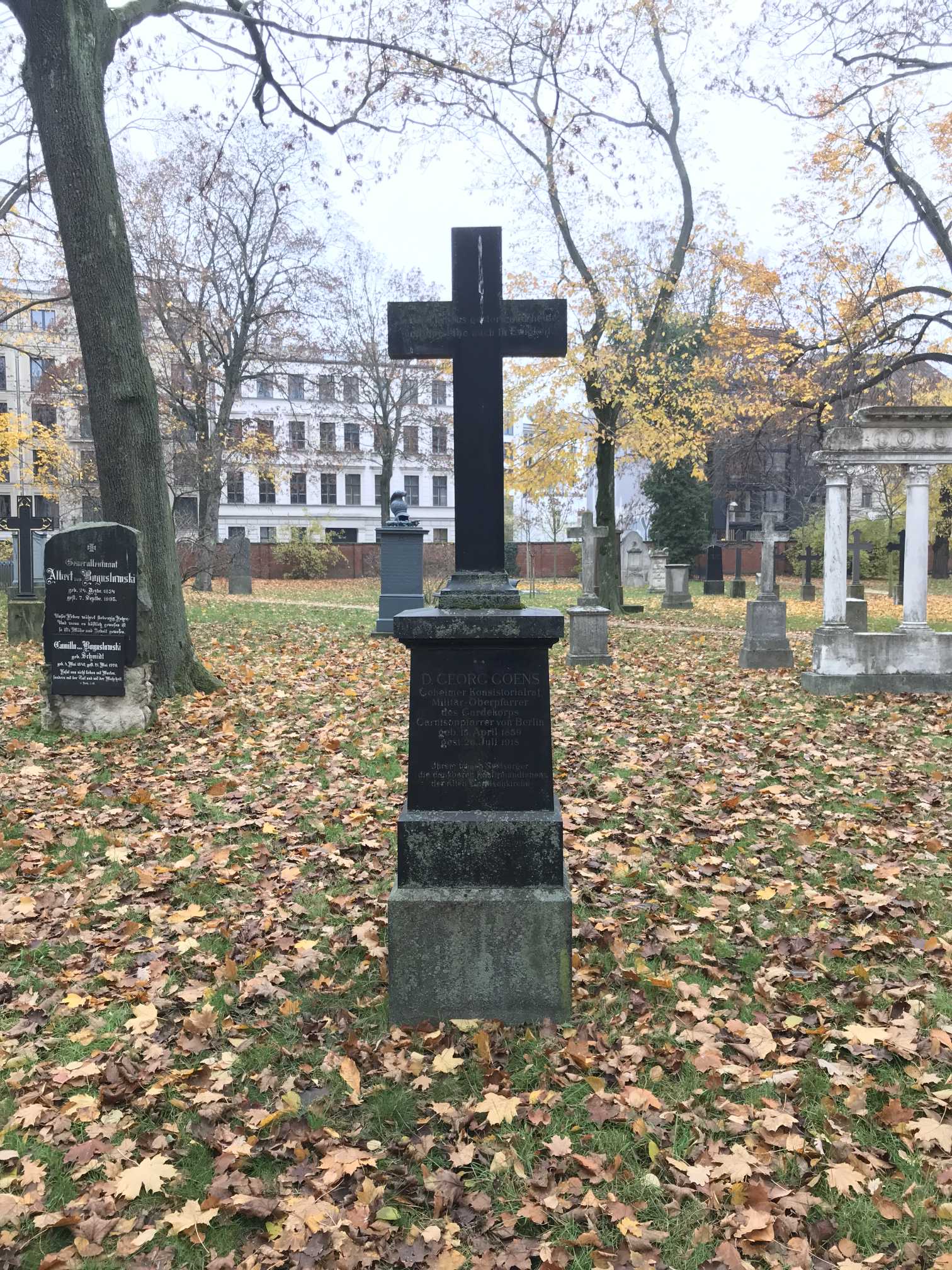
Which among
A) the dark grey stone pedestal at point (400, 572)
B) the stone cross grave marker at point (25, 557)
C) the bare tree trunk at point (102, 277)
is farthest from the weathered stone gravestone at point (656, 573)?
the bare tree trunk at point (102, 277)

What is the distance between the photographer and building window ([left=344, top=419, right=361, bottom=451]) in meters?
54.1

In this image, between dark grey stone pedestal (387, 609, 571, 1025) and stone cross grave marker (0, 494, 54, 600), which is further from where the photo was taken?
stone cross grave marker (0, 494, 54, 600)

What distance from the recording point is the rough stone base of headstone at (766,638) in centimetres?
1295

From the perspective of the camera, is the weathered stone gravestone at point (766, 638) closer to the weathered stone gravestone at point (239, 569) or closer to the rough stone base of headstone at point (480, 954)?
the rough stone base of headstone at point (480, 954)

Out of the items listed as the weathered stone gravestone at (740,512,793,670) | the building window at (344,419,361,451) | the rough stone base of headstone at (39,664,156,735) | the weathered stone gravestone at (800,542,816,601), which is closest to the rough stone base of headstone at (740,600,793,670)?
the weathered stone gravestone at (740,512,793,670)

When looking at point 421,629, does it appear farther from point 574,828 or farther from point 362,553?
point 362,553

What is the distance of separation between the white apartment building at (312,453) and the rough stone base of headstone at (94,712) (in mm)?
32078

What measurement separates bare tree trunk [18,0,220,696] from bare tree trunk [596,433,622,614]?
42.7 feet

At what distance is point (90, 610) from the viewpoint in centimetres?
830

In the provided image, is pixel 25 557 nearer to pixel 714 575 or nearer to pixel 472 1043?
pixel 472 1043

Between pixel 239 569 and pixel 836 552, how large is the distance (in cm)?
2332

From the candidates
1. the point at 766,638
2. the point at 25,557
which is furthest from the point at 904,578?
the point at 25,557

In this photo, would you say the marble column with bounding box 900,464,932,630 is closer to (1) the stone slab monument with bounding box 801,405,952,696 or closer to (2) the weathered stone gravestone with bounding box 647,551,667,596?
(1) the stone slab monument with bounding box 801,405,952,696

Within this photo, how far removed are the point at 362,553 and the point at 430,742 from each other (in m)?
42.0
